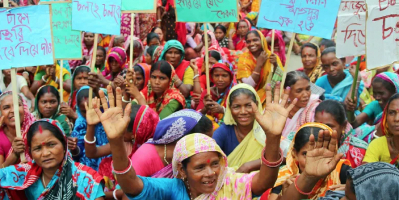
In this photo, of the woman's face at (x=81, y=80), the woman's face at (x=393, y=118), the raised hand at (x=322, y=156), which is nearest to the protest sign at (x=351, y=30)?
the woman's face at (x=393, y=118)

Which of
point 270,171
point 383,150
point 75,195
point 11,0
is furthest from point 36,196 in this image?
point 11,0

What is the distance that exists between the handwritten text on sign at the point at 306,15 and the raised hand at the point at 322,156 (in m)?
2.22

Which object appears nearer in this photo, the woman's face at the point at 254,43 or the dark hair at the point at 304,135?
the dark hair at the point at 304,135

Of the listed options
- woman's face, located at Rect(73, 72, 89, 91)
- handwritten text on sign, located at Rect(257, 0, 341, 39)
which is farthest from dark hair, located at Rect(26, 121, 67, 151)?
woman's face, located at Rect(73, 72, 89, 91)

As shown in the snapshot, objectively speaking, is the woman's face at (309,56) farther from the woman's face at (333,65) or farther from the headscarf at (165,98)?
the headscarf at (165,98)

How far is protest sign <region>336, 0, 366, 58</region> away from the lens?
470cm

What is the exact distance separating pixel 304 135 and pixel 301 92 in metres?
1.83

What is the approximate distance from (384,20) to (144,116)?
7.23 feet

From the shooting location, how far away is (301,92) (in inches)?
→ 202

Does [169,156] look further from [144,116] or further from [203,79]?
[203,79]

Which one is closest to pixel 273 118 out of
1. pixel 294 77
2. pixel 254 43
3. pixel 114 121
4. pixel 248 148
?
pixel 114 121

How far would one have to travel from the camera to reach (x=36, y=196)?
3.63m

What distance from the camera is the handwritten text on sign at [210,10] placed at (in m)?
5.23

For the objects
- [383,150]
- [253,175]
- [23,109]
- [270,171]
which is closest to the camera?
[270,171]
